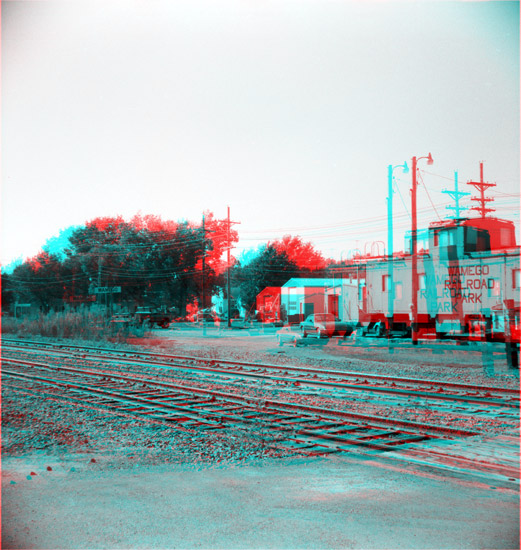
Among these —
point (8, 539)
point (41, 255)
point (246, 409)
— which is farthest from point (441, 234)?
point (41, 255)

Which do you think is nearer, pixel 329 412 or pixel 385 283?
pixel 329 412

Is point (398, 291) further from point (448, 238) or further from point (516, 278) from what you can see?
point (516, 278)

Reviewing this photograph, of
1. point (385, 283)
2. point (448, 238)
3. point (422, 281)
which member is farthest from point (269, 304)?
point (448, 238)

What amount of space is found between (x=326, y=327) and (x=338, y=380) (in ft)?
42.8

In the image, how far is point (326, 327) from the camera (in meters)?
26.0

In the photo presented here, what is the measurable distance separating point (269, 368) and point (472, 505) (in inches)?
454

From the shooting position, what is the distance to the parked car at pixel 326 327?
1026 inches

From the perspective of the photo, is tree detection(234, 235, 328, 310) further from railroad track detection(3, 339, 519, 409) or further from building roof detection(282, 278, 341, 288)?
railroad track detection(3, 339, 519, 409)

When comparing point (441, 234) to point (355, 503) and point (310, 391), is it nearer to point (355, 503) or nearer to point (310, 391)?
point (310, 391)

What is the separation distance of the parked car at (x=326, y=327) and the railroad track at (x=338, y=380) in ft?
29.0

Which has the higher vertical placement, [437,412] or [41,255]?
[41,255]

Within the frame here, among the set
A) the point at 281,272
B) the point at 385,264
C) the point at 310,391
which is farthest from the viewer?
the point at 281,272

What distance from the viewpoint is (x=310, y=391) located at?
1125 cm

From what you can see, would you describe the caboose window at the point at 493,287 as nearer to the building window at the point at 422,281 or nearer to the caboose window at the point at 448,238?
the caboose window at the point at 448,238
